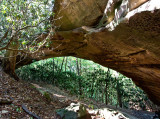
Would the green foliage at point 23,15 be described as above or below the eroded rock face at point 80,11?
below

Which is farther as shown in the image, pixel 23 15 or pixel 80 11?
pixel 80 11

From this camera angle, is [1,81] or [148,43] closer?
[148,43]

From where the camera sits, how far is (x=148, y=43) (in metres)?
3.24

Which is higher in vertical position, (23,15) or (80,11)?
(80,11)

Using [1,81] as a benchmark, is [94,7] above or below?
above

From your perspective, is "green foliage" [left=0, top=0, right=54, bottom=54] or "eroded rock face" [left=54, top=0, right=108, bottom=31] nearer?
"green foliage" [left=0, top=0, right=54, bottom=54]

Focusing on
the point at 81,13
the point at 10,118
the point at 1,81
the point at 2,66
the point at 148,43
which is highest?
the point at 81,13

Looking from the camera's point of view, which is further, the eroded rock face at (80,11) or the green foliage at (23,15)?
the eroded rock face at (80,11)

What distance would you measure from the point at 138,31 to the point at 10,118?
4.64m

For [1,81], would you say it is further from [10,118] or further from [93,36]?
[93,36]

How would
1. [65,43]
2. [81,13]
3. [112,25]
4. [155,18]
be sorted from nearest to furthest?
[155,18]
[112,25]
[81,13]
[65,43]

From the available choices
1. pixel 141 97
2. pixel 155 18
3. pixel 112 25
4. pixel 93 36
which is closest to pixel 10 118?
pixel 93 36

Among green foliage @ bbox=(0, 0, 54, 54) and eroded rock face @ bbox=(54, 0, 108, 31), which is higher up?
eroded rock face @ bbox=(54, 0, 108, 31)

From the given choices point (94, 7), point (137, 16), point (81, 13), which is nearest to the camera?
point (137, 16)
